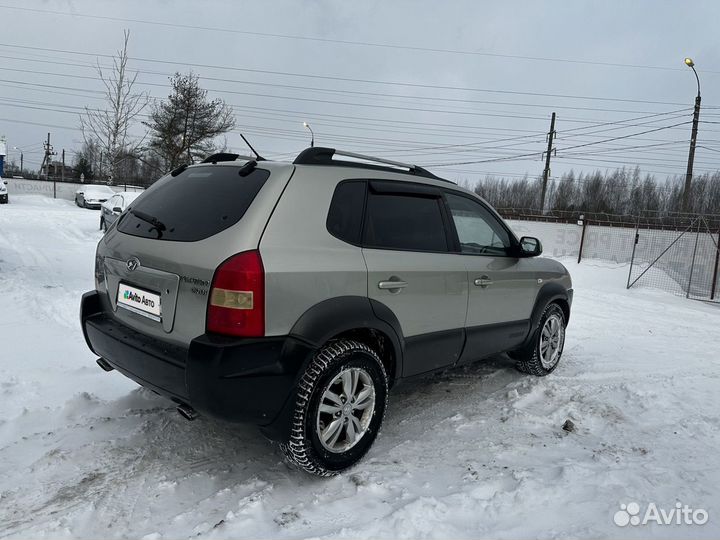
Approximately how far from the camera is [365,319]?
290cm

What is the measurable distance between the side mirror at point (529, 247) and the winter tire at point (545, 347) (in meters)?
0.71

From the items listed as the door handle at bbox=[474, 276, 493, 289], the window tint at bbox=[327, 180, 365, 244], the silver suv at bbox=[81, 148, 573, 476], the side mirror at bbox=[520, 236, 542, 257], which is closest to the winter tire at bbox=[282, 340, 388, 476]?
the silver suv at bbox=[81, 148, 573, 476]

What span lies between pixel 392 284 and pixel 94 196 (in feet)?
96.4

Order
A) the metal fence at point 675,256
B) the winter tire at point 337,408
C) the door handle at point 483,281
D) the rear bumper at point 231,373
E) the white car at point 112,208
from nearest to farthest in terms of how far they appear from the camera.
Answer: the rear bumper at point 231,373 < the winter tire at point 337,408 < the door handle at point 483,281 < the metal fence at point 675,256 < the white car at point 112,208

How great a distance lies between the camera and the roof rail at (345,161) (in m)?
3.04

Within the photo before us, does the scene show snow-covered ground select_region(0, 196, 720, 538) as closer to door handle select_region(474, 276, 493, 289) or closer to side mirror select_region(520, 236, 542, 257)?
door handle select_region(474, 276, 493, 289)

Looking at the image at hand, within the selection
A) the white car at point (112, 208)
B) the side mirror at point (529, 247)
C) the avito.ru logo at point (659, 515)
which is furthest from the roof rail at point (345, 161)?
the white car at point (112, 208)

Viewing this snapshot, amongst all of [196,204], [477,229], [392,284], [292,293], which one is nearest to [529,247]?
[477,229]

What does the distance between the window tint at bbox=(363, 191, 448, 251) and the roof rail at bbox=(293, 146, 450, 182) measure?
0.24 m

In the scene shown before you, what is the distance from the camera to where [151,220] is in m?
3.05

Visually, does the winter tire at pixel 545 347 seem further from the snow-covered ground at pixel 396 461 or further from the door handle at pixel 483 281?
the door handle at pixel 483 281

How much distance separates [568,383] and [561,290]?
911 millimetres

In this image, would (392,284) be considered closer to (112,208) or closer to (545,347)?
(545,347)

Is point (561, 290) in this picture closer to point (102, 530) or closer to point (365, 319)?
point (365, 319)
